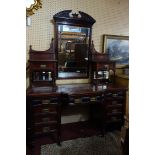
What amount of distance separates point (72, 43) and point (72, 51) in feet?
0.46

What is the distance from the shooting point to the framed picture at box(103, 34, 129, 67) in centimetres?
358

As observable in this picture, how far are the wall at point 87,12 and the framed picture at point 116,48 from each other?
95mm

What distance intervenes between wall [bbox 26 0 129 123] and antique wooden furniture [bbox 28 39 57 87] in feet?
0.43

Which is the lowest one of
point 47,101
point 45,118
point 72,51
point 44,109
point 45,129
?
point 45,129

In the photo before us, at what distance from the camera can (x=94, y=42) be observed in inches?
139

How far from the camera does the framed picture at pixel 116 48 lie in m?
3.58

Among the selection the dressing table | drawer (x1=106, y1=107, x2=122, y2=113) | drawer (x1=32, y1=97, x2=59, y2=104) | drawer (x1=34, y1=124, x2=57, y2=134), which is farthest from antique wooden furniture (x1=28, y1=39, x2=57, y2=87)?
drawer (x1=106, y1=107, x2=122, y2=113)

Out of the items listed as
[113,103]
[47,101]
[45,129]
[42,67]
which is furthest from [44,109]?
[113,103]

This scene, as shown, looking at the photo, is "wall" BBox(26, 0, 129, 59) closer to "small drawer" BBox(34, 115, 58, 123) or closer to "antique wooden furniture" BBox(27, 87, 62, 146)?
"antique wooden furniture" BBox(27, 87, 62, 146)

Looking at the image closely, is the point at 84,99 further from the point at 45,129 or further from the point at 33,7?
the point at 33,7

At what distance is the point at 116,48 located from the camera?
369cm

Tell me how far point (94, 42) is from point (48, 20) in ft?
3.09

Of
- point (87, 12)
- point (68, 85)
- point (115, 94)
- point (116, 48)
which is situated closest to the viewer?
point (115, 94)
